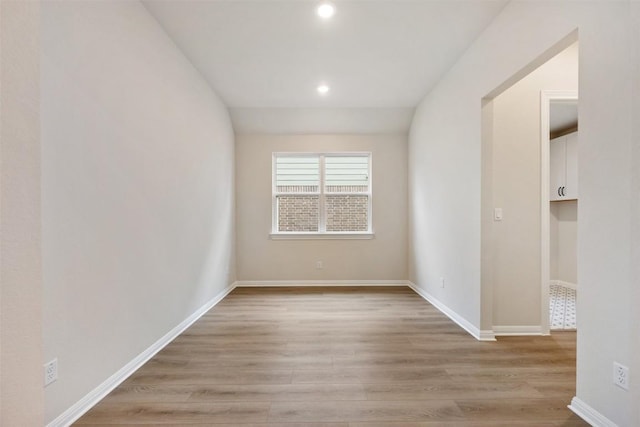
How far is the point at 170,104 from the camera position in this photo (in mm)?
2869

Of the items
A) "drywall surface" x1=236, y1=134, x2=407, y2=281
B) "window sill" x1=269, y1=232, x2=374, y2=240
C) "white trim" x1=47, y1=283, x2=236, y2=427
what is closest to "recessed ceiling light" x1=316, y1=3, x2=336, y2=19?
"drywall surface" x1=236, y1=134, x2=407, y2=281

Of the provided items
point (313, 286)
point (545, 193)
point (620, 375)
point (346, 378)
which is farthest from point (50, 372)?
point (545, 193)

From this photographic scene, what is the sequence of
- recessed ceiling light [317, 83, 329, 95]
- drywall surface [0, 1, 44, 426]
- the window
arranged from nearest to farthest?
drywall surface [0, 1, 44, 426] < recessed ceiling light [317, 83, 329, 95] < the window

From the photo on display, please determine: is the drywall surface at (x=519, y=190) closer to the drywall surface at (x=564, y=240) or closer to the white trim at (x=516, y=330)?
the white trim at (x=516, y=330)

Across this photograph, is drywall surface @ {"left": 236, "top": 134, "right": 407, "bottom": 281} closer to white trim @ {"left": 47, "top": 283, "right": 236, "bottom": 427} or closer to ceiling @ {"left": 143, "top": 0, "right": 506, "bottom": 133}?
ceiling @ {"left": 143, "top": 0, "right": 506, "bottom": 133}

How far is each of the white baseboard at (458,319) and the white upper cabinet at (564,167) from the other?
280 cm

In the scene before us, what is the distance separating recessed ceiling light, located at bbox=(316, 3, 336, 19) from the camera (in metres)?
2.44

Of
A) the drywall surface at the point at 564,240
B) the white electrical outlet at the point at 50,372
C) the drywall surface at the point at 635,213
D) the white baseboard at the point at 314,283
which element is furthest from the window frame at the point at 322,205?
the drywall surface at the point at 635,213

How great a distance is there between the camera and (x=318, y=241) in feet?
17.2

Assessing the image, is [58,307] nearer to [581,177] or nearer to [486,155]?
[581,177]

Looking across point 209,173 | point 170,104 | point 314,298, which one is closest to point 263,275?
point 314,298

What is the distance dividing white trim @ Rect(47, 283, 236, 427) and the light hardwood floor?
0.15 ft

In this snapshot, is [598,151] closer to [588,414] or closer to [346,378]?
[588,414]

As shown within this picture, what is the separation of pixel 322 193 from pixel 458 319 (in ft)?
9.35
